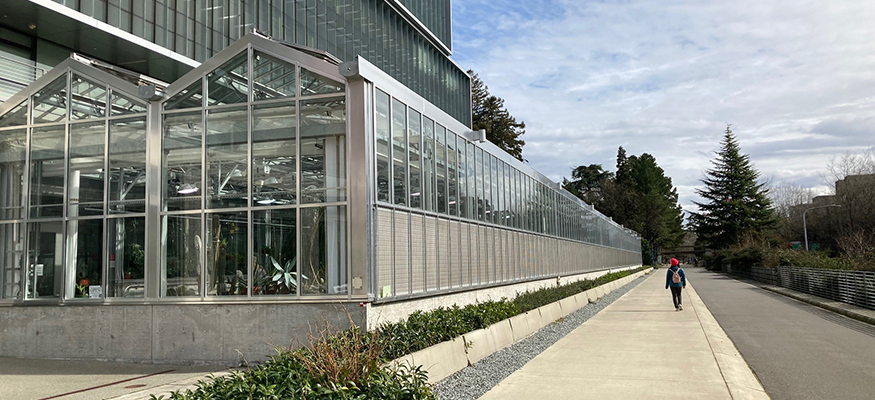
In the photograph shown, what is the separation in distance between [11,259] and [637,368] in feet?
40.2

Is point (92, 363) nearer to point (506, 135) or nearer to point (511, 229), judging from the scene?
point (511, 229)

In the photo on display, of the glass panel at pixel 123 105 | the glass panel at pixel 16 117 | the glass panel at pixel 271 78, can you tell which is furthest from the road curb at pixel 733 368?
the glass panel at pixel 16 117

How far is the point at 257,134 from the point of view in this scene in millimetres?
12148

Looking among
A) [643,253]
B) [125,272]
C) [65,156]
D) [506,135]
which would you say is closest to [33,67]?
[65,156]

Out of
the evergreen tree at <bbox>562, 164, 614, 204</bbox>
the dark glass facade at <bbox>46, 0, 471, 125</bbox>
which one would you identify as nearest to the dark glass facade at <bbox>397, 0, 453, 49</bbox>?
the dark glass facade at <bbox>46, 0, 471, 125</bbox>

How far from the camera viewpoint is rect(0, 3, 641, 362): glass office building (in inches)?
454

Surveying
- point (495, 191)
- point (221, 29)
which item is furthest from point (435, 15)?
point (495, 191)

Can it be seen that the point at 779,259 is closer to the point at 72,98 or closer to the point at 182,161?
the point at 182,161

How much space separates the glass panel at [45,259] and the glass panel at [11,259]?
0.26 m

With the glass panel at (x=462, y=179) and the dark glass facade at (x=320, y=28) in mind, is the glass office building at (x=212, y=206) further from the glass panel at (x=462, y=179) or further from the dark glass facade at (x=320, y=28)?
the dark glass facade at (x=320, y=28)

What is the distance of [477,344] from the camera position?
1155 centimetres

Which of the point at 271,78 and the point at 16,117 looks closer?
the point at 271,78

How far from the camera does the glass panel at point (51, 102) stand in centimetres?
1375

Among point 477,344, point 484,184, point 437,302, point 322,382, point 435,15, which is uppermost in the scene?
point 435,15
